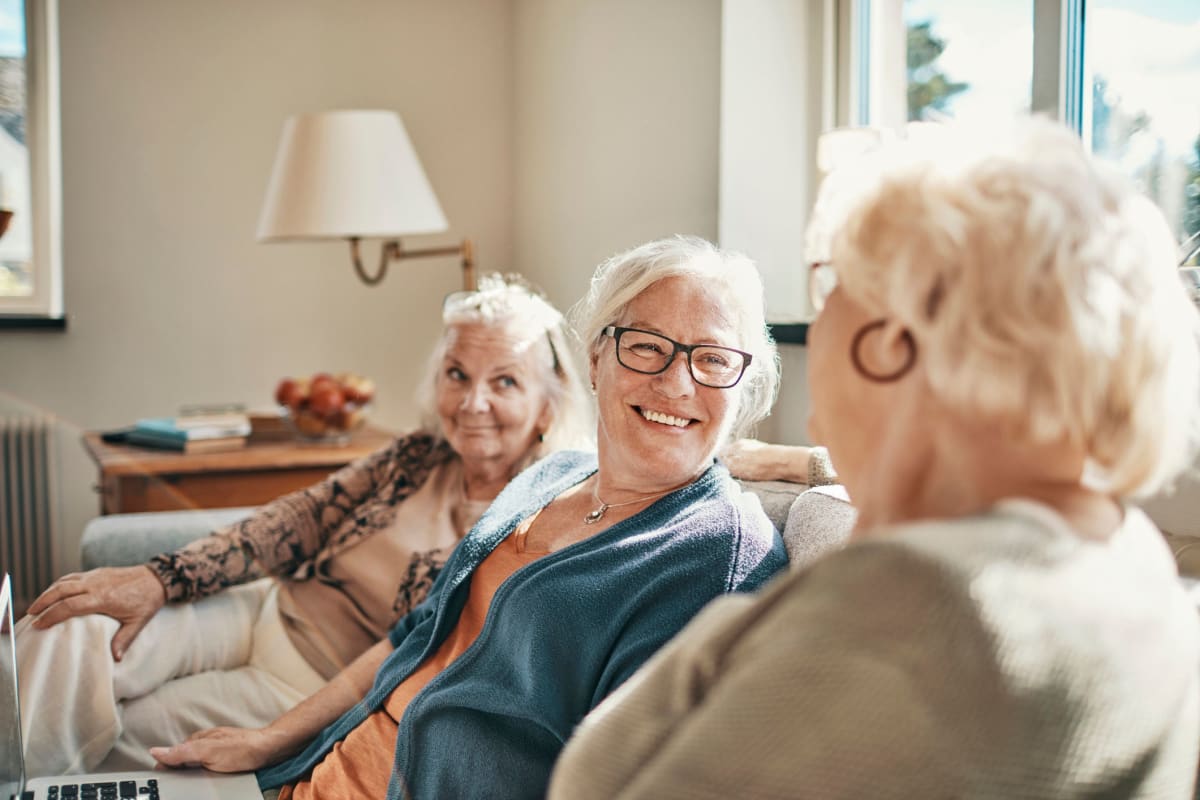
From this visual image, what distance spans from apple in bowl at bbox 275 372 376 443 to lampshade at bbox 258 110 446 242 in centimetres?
40

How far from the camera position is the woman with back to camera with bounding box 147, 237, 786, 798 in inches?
48.6

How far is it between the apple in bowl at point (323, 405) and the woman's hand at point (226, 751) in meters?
1.43

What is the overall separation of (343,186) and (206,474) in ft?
2.60

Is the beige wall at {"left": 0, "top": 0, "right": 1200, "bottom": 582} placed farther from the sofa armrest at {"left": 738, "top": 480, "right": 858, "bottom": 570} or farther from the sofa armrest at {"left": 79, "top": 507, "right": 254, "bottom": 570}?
the sofa armrest at {"left": 738, "top": 480, "right": 858, "bottom": 570}

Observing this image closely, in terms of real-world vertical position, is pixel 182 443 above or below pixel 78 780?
above

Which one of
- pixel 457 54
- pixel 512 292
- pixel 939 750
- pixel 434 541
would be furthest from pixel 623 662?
pixel 457 54

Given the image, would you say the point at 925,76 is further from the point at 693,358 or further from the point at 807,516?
the point at 807,516

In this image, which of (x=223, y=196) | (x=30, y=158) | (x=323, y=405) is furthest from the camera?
(x=223, y=196)

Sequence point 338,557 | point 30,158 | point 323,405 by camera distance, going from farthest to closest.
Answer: point 30,158 < point 323,405 < point 338,557

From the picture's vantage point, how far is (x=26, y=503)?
3.50 metres


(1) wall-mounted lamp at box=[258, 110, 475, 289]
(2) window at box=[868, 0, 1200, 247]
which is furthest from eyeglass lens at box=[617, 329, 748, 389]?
(1) wall-mounted lamp at box=[258, 110, 475, 289]

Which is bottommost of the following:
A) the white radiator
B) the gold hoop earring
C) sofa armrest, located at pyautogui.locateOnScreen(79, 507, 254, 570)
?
the white radiator

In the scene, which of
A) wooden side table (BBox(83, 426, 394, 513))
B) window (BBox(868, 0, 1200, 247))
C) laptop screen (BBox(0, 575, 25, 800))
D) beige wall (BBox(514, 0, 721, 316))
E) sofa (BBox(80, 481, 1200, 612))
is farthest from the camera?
wooden side table (BBox(83, 426, 394, 513))

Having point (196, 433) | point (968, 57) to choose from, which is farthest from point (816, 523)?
point (196, 433)
